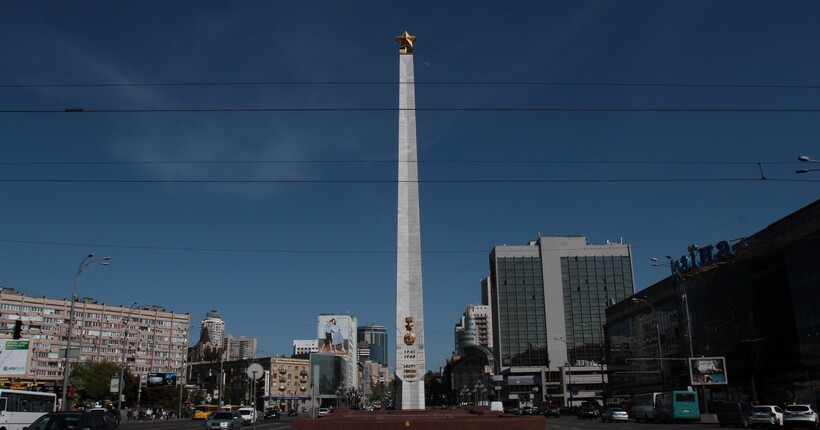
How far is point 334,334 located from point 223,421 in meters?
139

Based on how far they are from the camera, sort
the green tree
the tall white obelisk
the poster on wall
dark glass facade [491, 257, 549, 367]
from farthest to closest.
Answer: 1. the poster on wall
2. dark glass facade [491, 257, 549, 367]
3. the green tree
4. the tall white obelisk

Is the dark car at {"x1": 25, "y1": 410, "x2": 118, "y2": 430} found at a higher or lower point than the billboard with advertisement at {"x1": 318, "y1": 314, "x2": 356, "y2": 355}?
lower

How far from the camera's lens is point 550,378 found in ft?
417

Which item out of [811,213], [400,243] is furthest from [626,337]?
[400,243]

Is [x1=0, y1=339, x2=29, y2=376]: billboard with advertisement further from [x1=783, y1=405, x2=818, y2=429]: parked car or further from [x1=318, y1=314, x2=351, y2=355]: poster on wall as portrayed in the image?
[x1=318, y1=314, x2=351, y2=355]: poster on wall

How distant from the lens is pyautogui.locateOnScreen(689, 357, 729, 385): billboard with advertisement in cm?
4938

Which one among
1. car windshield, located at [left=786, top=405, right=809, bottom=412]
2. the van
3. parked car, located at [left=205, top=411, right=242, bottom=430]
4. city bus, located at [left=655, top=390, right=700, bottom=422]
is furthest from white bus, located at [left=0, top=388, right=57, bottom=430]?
city bus, located at [left=655, top=390, right=700, bottom=422]

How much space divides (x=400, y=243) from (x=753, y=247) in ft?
130

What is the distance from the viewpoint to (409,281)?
32.2 metres

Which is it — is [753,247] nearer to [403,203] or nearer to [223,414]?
→ [403,203]

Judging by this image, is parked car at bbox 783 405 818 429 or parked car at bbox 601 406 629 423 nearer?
parked car at bbox 783 405 818 429

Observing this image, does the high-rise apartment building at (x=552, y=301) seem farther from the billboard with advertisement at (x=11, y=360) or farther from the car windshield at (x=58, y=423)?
the car windshield at (x=58, y=423)

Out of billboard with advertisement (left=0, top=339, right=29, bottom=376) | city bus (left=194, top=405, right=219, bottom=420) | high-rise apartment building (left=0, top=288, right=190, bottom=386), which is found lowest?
city bus (left=194, top=405, right=219, bottom=420)

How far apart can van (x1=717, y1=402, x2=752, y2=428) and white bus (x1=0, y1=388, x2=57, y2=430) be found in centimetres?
4117
